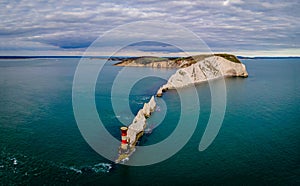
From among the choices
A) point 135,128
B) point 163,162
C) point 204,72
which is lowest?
point 163,162

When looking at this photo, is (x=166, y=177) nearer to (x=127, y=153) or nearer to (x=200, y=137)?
(x=127, y=153)

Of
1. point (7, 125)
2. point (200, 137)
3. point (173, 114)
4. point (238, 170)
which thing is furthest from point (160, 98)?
point (238, 170)

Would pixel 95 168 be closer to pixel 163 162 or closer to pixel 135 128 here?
pixel 163 162

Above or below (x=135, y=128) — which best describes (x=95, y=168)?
below

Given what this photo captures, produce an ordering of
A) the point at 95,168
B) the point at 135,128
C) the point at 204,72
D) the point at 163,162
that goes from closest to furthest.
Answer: the point at 95,168 → the point at 163,162 → the point at 135,128 → the point at 204,72

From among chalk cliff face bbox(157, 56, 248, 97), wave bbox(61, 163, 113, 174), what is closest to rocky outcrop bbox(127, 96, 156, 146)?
wave bbox(61, 163, 113, 174)

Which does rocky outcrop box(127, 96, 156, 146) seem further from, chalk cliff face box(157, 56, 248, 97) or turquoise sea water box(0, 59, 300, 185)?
chalk cliff face box(157, 56, 248, 97)

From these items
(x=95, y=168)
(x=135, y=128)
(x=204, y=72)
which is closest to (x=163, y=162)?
(x=95, y=168)

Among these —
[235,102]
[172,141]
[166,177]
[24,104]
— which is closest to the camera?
[166,177]

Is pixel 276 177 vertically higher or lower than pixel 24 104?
lower
